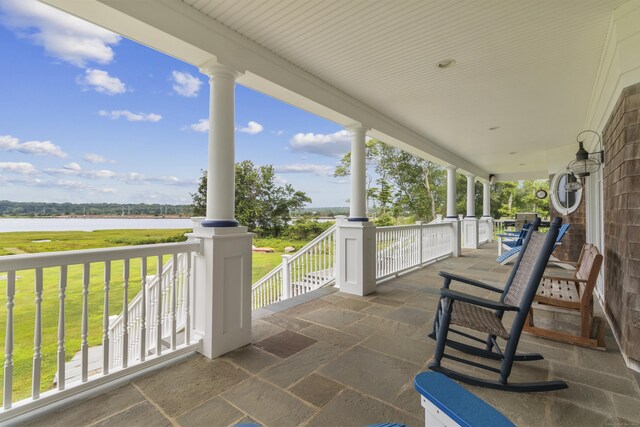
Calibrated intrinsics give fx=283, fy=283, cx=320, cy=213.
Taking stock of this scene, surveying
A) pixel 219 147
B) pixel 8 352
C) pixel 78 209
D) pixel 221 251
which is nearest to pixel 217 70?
pixel 219 147

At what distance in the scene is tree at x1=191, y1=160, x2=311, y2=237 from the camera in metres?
14.0

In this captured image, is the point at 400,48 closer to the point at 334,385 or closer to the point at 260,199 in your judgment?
the point at 334,385

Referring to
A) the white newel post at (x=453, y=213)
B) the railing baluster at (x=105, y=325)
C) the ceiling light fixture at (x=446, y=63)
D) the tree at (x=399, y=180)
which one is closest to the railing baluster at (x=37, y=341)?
the railing baluster at (x=105, y=325)

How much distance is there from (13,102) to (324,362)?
9.85 m

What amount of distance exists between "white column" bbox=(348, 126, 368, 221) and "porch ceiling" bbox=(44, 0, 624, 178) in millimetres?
236

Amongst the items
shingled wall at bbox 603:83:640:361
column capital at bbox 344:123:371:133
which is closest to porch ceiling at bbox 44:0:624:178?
column capital at bbox 344:123:371:133

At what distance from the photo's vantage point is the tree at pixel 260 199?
1399 centimetres

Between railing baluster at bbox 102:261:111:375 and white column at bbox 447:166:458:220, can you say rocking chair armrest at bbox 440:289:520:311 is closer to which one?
railing baluster at bbox 102:261:111:375

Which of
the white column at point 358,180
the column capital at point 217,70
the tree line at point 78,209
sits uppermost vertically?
the column capital at point 217,70

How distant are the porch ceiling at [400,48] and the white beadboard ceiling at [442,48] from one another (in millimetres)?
10

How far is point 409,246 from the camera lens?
5.81m

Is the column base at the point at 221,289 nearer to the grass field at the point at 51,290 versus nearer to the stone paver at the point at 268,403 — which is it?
the grass field at the point at 51,290

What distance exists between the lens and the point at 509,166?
9.80m

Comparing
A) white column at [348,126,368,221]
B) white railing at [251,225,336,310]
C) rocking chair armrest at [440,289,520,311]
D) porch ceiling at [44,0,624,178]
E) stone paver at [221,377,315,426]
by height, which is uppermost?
porch ceiling at [44,0,624,178]
